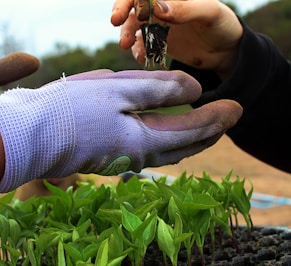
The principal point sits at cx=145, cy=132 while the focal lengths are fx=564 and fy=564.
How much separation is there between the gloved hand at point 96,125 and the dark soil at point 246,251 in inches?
8.1

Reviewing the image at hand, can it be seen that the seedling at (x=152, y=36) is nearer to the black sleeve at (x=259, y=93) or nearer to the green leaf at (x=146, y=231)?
the green leaf at (x=146, y=231)

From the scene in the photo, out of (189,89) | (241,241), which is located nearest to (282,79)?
(241,241)

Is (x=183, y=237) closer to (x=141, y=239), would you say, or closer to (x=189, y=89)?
(x=141, y=239)

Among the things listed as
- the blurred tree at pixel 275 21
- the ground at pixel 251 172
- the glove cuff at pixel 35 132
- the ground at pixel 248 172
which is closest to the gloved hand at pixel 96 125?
the glove cuff at pixel 35 132

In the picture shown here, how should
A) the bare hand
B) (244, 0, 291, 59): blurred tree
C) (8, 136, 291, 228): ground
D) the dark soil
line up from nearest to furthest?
1. the dark soil
2. the bare hand
3. (8, 136, 291, 228): ground
4. (244, 0, 291, 59): blurred tree

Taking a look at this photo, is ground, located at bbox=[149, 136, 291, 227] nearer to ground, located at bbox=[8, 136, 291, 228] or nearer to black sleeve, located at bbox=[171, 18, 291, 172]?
ground, located at bbox=[8, 136, 291, 228]

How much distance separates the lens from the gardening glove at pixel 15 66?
113 cm

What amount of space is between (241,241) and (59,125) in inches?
21.2

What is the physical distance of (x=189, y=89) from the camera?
934 millimetres

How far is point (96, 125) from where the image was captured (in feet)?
2.78

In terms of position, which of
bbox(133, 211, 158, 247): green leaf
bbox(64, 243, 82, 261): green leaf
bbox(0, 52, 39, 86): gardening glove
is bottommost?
bbox(64, 243, 82, 261): green leaf

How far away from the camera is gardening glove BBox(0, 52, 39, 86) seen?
1133mm

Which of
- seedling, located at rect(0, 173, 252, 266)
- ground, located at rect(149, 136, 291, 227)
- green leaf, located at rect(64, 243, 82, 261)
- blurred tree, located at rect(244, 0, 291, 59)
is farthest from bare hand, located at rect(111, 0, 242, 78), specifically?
blurred tree, located at rect(244, 0, 291, 59)

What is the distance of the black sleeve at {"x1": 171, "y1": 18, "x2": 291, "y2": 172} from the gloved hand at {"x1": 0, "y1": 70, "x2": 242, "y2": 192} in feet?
1.96
